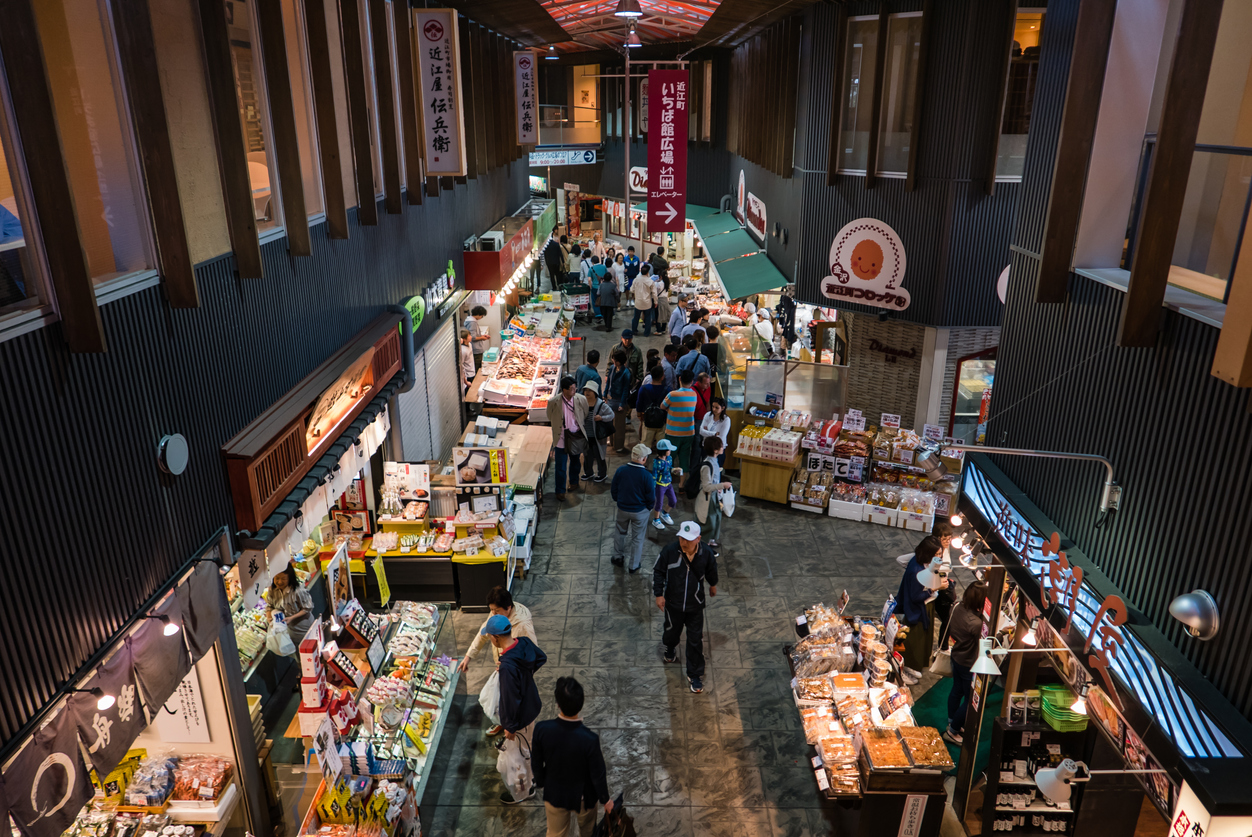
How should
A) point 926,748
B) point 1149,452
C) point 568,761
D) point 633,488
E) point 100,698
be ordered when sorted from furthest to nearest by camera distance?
point 633,488 < point 926,748 < point 568,761 < point 1149,452 < point 100,698

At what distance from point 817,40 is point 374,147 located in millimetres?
8228

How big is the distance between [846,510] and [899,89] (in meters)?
6.22

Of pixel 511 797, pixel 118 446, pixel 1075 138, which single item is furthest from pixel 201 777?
pixel 1075 138

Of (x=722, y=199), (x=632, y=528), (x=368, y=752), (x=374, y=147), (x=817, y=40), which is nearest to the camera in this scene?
(x=368, y=752)

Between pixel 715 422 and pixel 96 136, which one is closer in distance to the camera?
pixel 96 136

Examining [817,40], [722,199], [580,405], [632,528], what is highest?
[817,40]

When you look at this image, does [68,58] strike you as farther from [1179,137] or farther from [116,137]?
[1179,137]

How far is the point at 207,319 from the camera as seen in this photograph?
17.6 feet

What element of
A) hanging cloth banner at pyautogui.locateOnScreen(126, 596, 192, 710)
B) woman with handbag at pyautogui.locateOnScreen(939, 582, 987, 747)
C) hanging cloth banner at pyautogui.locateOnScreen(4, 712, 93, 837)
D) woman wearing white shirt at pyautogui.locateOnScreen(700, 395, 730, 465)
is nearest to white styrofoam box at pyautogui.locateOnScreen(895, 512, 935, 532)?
woman wearing white shirt at pyautogui.locateOnScreen(700, 395, 730, 465)

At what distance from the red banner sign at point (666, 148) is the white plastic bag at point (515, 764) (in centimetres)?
1176

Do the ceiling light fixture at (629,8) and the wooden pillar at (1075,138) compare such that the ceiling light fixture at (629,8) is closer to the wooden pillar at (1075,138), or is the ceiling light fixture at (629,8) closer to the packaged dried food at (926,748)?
the wooden pillar at (1075,138)

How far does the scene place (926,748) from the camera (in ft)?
21.1

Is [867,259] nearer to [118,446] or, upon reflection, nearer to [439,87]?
[439,87]


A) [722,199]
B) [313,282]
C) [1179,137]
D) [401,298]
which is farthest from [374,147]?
[722,199]
